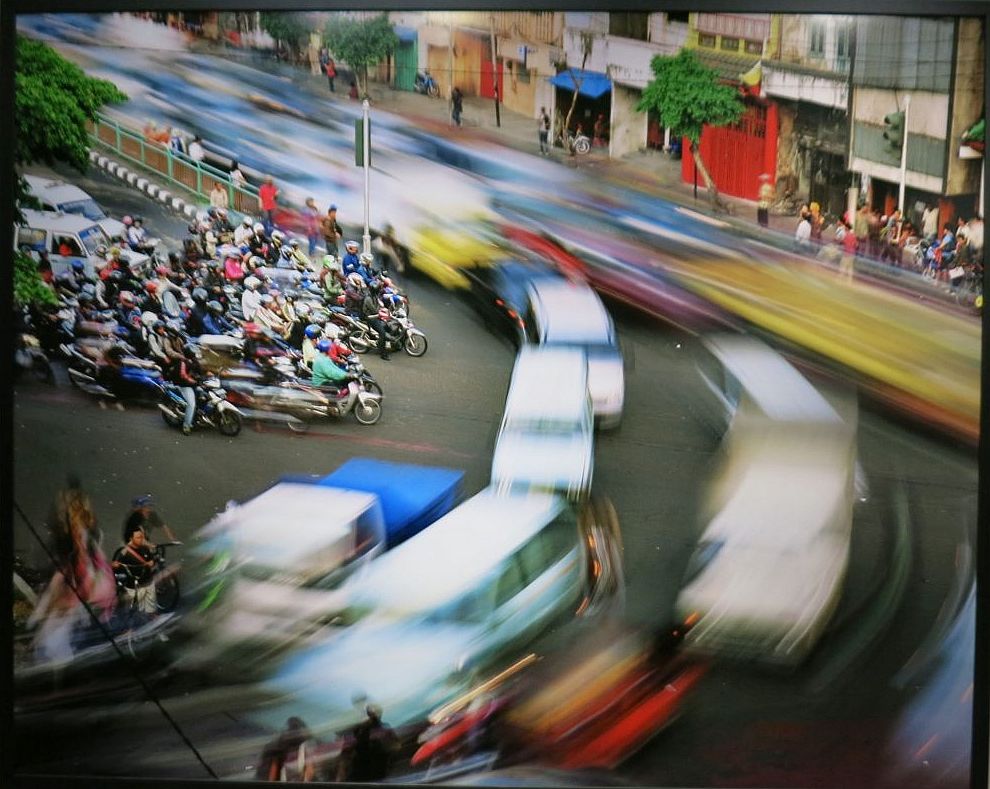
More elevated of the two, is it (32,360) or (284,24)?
(284,24)

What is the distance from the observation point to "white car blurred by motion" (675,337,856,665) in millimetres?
3719

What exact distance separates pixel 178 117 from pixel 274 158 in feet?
1.05

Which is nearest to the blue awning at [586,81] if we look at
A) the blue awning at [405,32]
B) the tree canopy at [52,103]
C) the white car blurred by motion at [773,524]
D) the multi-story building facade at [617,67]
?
the multi-story building facade at [617,67]

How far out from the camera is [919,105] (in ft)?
12.2

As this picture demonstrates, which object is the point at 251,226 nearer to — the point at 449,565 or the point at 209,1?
the point at 209,1

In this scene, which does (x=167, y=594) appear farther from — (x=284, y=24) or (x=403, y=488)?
(x=284, y=24)

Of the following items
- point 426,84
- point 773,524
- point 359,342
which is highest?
point 426,84

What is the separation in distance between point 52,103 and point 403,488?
154 centimetres

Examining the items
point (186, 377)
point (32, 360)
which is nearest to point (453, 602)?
point (186, 377)

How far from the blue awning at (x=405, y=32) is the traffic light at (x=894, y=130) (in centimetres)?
140

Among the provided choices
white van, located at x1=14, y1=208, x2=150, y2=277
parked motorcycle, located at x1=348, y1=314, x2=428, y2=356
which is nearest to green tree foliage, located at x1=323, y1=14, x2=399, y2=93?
parked motorcycle, located at x1=348, y1=314, x2=428, y2=356

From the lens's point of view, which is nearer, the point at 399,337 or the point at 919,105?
the point at 919,105

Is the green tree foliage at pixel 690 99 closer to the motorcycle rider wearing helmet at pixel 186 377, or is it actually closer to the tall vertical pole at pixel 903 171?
the tall vertical pole at pixel 903 171

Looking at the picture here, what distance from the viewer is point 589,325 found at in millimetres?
3785
